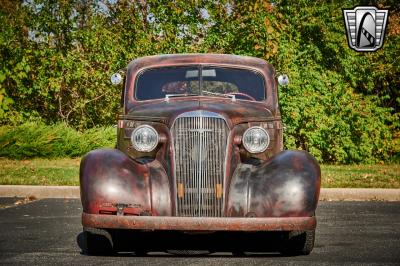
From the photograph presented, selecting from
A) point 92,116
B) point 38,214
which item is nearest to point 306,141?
point 92,116

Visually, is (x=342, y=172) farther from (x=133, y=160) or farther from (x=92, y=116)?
(x=133, y=160)

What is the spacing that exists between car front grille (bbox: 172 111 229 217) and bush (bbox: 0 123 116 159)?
11510mm

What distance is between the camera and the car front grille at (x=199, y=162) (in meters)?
7.96

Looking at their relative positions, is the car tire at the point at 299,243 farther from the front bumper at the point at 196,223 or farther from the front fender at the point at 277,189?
the front bumper at the point at 196,223

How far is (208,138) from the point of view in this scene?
8.04m

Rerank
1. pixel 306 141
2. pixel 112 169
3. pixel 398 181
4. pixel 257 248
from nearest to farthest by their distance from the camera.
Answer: pixel 112 169, pixel 257 248, pixel 398 181, pixel 306 141

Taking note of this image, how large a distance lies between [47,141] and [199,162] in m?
11.9

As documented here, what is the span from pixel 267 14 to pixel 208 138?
39.8ft

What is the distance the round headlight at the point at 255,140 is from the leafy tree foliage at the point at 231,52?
1056 centimetres

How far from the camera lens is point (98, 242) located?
825cm

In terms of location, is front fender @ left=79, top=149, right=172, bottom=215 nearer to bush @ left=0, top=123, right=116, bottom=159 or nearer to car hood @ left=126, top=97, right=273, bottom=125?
car hood @ left=126, top=97, right=273, bottom=125

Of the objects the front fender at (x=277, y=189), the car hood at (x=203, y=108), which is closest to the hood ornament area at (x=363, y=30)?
the car hood at (x=203, y=108)

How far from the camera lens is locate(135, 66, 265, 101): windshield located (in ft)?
31.0

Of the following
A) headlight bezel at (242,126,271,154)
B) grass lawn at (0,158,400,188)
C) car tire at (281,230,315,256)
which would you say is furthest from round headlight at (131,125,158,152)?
grass lawn at (0,158,400,188)
